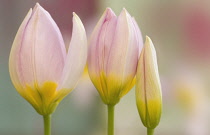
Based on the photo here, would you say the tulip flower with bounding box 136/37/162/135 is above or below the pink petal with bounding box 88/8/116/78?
below

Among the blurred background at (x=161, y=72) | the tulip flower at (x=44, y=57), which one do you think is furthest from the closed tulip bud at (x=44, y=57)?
the blurred background at (x=161, y=72)

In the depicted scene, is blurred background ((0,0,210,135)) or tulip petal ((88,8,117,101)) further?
blurred background ((0,0,210,135))

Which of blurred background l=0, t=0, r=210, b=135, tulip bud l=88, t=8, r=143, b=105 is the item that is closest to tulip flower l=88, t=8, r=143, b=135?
tulip bud l=88, t=8, r=143, b=105

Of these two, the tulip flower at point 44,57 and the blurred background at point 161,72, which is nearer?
the tulip flower at point 44,57

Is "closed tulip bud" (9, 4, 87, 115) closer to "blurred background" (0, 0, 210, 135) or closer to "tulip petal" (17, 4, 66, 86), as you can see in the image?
"tulip petal" (17, 4, 66, 86)

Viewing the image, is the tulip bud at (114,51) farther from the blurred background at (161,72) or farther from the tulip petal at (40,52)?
the blurred background at (161,72)

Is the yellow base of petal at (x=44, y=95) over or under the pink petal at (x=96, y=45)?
under

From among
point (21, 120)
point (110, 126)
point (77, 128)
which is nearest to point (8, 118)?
point (21, 120)

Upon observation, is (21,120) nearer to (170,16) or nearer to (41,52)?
(170,16)
